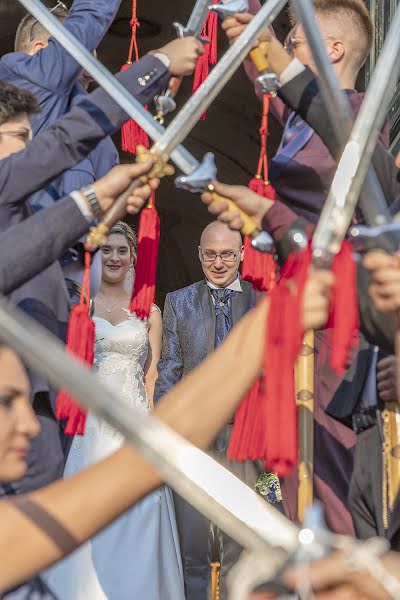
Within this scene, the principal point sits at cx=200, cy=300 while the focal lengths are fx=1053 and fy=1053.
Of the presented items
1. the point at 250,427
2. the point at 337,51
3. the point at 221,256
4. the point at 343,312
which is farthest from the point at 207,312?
the point at 343,312

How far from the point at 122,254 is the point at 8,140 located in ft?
6.63

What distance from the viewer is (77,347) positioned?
2.31 m

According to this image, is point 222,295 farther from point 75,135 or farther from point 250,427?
point 250,427

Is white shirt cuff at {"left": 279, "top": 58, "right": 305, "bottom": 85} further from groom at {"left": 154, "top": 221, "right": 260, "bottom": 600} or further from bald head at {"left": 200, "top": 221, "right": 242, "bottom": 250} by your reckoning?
bald head at {"left": 200, "top": 221, "right": 242, "bottom": 250}

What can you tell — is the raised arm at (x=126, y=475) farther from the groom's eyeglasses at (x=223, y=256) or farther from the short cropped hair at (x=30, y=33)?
the groom's eyeglasses at (x=223, y=256)

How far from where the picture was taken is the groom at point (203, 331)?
4.31 metres

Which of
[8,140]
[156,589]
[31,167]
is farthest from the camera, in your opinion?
[156,589]

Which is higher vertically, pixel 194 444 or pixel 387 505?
pixel 194 444

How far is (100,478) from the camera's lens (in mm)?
1295

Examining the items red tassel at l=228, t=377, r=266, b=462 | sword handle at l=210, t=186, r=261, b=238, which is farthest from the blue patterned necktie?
red tassel at l=228, t=377, r=266, b=462

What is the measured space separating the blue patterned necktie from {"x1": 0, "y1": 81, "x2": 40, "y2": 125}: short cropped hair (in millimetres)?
2168

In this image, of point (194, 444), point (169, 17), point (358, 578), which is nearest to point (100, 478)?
point (194, 444)

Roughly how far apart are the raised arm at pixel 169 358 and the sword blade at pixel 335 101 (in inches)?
116

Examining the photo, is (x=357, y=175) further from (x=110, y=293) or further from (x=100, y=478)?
(x=110, y=293)
